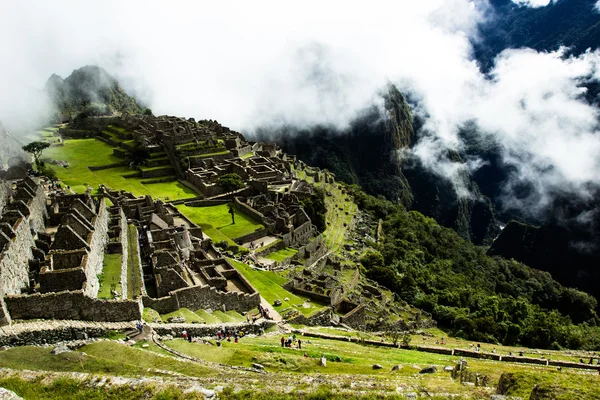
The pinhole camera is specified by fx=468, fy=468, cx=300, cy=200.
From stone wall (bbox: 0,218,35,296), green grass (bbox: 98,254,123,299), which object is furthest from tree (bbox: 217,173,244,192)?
stone wall (bbox: 0,218,35,296)

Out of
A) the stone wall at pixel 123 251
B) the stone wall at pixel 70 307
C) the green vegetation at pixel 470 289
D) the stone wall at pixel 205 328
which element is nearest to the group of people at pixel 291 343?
the stone wall at pixel 205 328

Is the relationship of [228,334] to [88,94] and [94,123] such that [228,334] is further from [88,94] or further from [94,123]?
[88,94]

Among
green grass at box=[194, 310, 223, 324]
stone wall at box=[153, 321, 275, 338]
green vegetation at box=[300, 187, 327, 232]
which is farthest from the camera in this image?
green vegetation at box=[300, 187, 327, 232]

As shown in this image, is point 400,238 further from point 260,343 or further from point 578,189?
point 578,189

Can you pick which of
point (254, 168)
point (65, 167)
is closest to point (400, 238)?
point (254, 168)

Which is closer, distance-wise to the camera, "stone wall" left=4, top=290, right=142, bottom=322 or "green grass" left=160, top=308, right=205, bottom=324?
"stone wall" left=4, top=290, right=142, bottom=322

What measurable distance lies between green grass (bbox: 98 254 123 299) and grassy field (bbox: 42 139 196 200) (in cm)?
3228

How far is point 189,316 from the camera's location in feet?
96.2

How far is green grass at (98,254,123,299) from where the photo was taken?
27.7m

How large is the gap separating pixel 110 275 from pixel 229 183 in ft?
136

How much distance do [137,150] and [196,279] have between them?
185 feet

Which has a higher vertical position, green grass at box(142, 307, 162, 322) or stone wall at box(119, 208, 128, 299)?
stone wall at box(119, 208, 128, 299)

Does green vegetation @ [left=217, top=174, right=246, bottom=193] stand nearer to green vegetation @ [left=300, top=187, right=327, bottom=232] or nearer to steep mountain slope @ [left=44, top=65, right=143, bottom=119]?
green vegetation @ [left=300, top=187, right=327, bottom=232]

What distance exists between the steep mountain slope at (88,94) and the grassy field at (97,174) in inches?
1601
